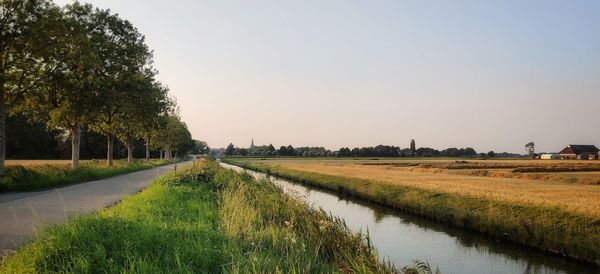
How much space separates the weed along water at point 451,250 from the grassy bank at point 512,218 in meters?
0.47

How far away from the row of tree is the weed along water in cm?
1847

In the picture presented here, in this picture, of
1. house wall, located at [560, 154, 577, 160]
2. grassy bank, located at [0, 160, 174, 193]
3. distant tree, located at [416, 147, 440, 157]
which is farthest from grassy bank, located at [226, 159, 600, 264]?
distant tree, located at [416, 147, 440, 157]

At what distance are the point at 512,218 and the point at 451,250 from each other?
3.53 metres

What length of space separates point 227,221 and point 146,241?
9.37 ft

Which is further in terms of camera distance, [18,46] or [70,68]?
[70,68]

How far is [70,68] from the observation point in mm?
30922

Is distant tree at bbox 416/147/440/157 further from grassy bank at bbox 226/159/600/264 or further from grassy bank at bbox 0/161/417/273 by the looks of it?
grassy bank at bbox 0/161/417/273

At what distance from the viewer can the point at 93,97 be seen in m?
32.4

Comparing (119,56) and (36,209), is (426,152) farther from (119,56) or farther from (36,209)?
(36,209)

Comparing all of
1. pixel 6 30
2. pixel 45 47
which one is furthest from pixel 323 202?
pixel 6 30

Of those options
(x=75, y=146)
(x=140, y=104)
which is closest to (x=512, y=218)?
(x=75, y=146)

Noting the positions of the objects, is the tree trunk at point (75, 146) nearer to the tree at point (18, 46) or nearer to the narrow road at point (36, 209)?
the tree at point (18, 46)

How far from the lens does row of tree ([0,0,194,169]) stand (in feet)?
83.9

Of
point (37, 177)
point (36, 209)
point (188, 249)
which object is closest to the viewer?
point (188, 249)
